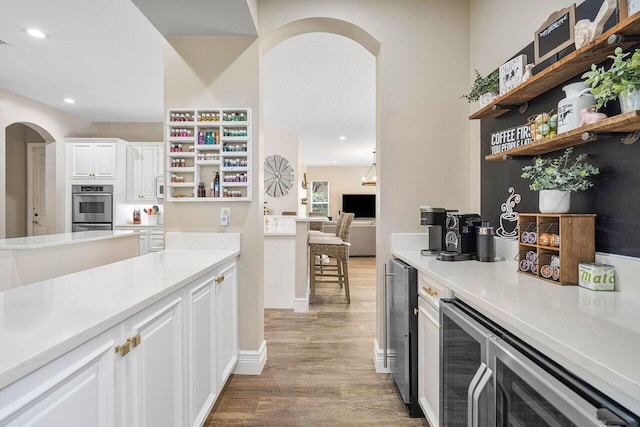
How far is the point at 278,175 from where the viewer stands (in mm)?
6336

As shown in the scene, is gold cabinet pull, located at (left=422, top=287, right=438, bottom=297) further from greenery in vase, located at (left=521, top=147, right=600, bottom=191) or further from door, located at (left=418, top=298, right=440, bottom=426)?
greenery in vase, located at (left=521, top=147, right=600, bottom=191)

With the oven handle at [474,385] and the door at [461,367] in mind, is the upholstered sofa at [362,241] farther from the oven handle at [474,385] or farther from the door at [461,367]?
the oven handle at [474,385]

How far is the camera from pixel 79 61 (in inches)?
136

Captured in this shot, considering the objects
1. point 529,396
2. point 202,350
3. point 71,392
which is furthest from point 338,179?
point 71,392

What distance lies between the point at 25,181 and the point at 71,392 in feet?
Answer: 22.3

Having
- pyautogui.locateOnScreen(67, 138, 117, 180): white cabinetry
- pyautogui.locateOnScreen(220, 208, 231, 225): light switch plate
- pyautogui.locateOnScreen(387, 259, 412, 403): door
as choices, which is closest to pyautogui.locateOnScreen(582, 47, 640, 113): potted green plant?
pyautogui.locateOnScreen(387, 259, 412, 403): door

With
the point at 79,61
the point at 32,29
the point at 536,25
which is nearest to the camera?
the point at 536,25

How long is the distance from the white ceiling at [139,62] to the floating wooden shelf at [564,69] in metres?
1.61

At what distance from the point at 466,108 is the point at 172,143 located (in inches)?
84.2

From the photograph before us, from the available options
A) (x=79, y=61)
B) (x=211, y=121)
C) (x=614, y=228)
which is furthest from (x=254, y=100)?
(x=79, y=61)

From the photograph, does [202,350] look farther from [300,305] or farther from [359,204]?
[359,204]

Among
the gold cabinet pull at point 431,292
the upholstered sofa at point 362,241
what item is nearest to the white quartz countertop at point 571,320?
the gold cabinet pull at point 431,292

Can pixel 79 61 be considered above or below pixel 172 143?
above

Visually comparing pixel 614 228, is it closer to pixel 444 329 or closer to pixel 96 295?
pixel 444 329
